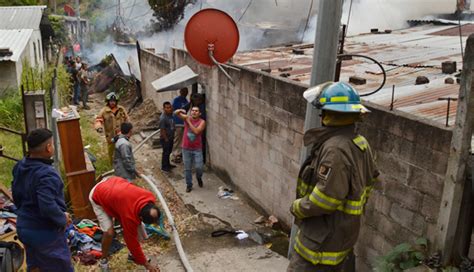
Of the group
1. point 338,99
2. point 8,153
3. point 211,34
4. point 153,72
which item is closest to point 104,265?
point 338,99

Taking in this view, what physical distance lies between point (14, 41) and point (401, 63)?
13.7m

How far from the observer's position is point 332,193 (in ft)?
9.45

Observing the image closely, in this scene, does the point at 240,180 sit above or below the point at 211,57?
below

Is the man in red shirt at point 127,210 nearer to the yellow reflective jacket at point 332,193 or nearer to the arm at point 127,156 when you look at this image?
the arm at point 127,156

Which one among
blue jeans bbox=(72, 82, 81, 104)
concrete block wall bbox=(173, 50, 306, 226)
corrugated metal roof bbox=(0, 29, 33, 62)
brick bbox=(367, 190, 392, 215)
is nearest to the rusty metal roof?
concrete block wall bbox=(173, 50, 306, 226)

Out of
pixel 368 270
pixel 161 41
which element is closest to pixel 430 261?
pixel 368 270

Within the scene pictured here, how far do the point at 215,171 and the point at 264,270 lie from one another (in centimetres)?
394

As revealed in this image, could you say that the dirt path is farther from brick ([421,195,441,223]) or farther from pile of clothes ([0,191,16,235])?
brick ([421,195,441,223])

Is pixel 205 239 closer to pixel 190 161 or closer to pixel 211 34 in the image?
pixel 190 161

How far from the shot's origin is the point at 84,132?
38.5 ft

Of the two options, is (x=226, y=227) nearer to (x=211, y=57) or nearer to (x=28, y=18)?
(x=211, y=57)

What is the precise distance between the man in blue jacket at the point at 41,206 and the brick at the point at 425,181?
3212mm

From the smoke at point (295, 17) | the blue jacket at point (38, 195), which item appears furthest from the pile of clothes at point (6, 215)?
the smoke at point (295, 17)

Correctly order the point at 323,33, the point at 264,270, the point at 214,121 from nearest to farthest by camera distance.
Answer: the point at 323,33 < the point at 264,270 < the point at 214,121
